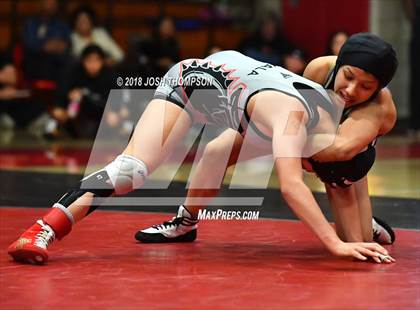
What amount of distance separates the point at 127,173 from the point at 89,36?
7.18 metres

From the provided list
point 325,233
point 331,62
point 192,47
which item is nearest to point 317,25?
point 192,47

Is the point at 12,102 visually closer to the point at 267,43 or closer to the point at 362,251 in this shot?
the point at 267,43

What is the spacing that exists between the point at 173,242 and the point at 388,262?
0.97 metres

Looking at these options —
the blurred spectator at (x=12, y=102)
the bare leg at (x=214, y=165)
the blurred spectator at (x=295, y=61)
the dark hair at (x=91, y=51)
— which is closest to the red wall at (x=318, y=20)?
the blurred spectator at (x=295, y=61)

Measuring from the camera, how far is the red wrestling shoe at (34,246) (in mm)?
3621

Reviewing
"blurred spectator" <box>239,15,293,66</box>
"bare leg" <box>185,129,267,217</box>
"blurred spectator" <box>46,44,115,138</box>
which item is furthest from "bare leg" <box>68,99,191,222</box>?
"blurred spectator" <box>239,15,293,66</box>

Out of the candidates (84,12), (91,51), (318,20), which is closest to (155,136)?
(91,51)

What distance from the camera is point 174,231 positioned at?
4.28 meters

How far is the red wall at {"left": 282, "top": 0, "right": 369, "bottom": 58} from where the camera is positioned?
431 inches

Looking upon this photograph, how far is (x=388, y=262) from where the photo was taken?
3.70 m

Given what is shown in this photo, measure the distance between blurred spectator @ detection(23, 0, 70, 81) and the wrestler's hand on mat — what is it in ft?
24.9

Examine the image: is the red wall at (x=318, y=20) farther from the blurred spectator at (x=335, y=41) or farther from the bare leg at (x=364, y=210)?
the bare leg at (x=364, y=210)

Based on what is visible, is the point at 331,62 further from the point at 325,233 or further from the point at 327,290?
the point at 327,290

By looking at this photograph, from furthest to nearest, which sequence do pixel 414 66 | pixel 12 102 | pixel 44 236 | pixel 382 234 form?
pixel 12 102
pixel 414 66
pixel 382 234
pixel 44 236
